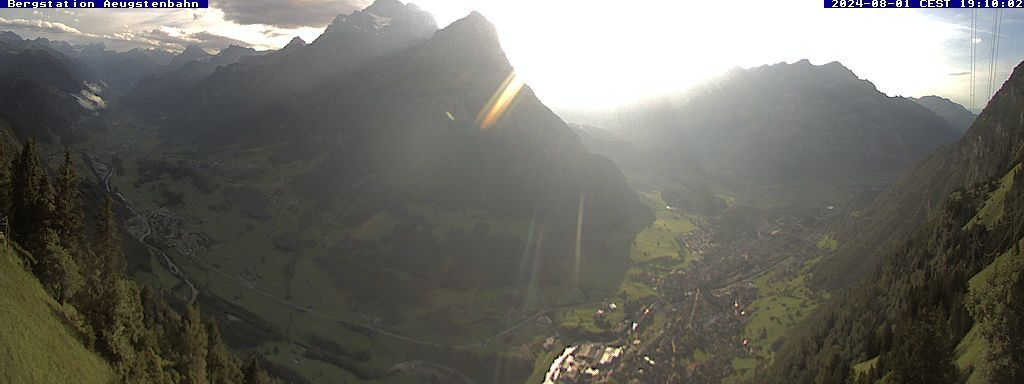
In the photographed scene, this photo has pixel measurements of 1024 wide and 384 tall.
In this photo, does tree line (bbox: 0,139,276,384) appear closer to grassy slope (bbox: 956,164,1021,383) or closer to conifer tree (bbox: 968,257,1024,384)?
conifer tree (bbox: 968,257,1024,384)

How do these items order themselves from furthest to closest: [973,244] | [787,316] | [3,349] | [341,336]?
[787,316], [341,336], [973,244], [3,349]

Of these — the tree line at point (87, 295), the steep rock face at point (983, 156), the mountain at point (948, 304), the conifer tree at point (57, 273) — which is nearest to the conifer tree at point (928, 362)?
the mountain at point (948, 304)

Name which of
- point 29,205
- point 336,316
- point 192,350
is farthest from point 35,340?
point 336,316

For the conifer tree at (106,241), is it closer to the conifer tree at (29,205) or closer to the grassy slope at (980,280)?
the conifer tree at (29,205)

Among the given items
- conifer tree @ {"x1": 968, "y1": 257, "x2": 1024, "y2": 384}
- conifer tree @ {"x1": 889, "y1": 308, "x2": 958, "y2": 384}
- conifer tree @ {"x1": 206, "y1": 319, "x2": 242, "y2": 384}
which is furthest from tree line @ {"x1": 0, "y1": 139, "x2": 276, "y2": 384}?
conifer tree @ {"x1": 889, "y1": 308, "x2": 958, "y2": 384}

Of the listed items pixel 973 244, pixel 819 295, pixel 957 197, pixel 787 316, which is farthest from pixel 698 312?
pixel 973 244

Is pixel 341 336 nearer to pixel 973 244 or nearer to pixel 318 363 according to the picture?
pixel 318 363

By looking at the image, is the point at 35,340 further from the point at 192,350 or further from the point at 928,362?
the point at 928,362
